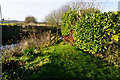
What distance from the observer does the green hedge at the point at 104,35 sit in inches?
157

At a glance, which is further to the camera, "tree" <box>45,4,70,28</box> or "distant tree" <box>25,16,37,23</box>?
"distant tree" <box>25,16,37,23</box>

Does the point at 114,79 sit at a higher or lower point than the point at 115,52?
lower

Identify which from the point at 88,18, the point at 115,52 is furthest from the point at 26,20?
the point at 115,52

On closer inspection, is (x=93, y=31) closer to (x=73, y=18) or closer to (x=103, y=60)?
(x=103, y=60)

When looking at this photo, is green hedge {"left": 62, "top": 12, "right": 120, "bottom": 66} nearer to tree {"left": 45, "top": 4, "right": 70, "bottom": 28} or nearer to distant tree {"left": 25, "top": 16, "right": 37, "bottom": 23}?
tree {"left": 45, "top": 4, "right": 70, "bottom": 28}

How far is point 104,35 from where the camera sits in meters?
4.20

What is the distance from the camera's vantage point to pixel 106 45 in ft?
14.1

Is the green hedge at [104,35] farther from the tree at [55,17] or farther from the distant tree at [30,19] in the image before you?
the distant tree at [30,19]

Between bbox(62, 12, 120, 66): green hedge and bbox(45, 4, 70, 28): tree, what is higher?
bbox(45, 4, 70, 28): tree

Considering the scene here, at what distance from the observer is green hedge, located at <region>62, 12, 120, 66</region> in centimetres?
399

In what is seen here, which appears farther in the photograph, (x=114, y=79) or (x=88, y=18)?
(x=88, y=18)

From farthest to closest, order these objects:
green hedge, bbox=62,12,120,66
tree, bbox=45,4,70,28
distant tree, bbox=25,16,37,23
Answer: distant tree, bbox=25,16,37,23
tree, bbox=45,4,70,28
green hedge, bbox=62,12,120,66

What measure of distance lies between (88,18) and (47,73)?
342 centimetres

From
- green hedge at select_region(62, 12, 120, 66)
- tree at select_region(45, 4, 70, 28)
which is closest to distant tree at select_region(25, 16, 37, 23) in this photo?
tree at select_region(45, 4, 70, 28)
